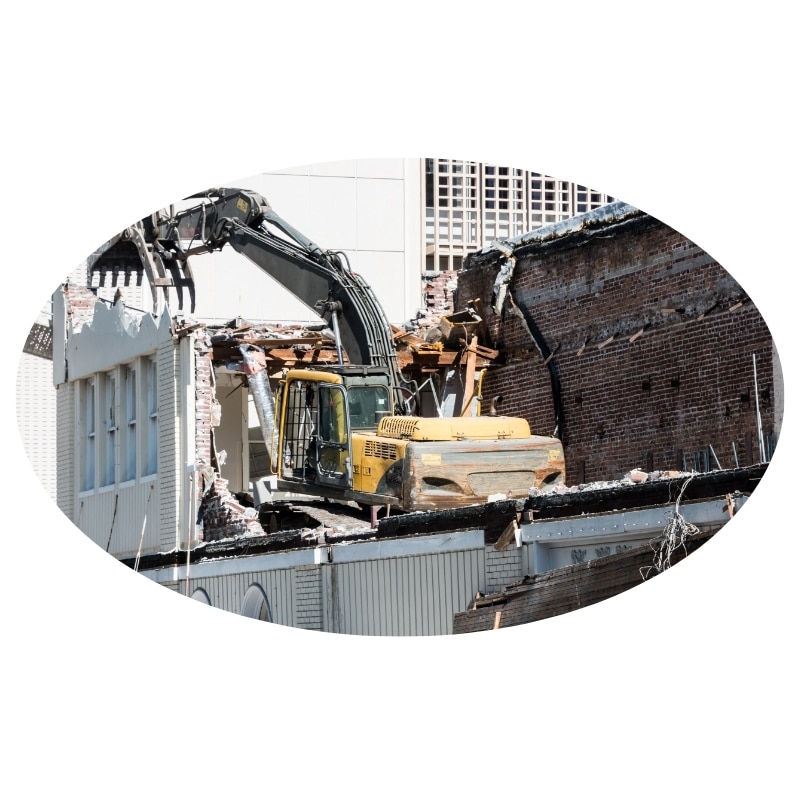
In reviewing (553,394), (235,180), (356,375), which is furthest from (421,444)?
(235,180)

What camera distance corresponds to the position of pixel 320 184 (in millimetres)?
16969

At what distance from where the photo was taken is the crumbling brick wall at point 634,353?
1496cm

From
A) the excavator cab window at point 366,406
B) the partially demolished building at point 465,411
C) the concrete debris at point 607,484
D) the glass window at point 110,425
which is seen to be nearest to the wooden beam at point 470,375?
the partially demolished building at point 465,411

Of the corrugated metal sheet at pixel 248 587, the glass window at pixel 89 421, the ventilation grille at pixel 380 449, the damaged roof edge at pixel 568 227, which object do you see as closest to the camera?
the corrugated metal sheet at pixel 248 587

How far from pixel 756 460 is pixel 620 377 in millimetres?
1992

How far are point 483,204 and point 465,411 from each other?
2274mm

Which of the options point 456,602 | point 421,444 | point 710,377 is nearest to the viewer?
point 456,602

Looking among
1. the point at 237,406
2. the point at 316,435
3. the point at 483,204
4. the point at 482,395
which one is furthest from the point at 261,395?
the point at 483,204

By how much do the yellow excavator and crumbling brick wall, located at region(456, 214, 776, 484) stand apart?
788 mm

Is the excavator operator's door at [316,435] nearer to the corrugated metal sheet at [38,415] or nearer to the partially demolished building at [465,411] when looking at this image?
the partially demolished building at [465,411]

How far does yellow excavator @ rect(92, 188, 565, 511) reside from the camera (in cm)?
1422

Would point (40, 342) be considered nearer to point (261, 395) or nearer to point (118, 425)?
point (118, 425)

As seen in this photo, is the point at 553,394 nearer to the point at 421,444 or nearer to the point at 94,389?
the point at 421,444

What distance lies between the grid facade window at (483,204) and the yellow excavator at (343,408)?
147cm
